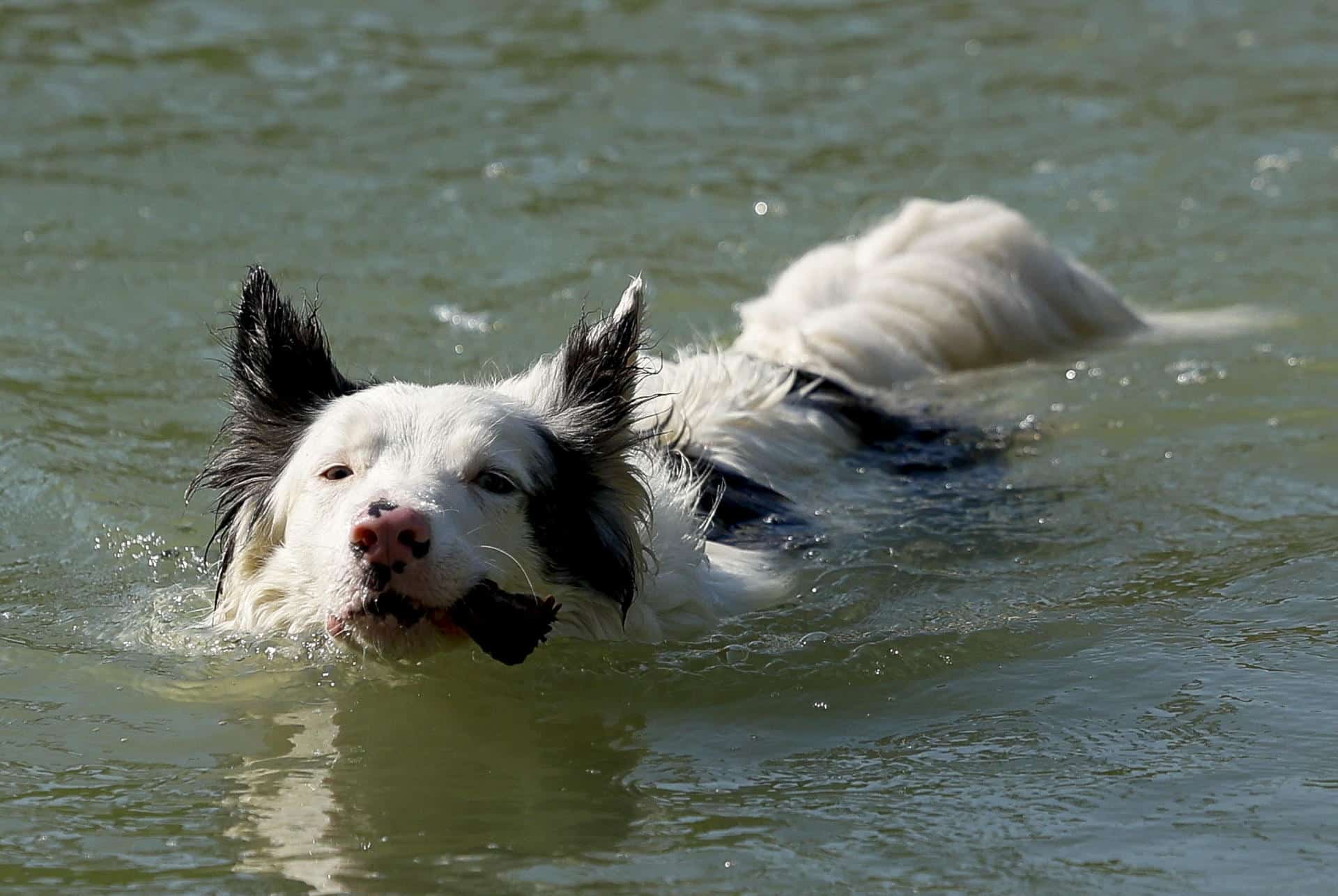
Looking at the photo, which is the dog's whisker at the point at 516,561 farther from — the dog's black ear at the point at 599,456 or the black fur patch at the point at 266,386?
the black fur patch at the point at 266,386

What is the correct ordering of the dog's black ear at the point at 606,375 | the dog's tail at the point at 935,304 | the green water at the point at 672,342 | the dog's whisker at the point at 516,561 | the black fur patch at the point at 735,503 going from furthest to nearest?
the dog's tail at the point at 935,304
the black fur patch at the point at 735,503
the dog's black ear at the point at 606,375
the dog's whisker at the point at 516,561
the green water at the point at 672,342

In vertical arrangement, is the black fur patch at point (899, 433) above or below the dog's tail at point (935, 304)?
below

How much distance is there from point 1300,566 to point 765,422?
1925 mm

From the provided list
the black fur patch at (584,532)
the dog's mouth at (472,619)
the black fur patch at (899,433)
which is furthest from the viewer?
the black fur patch at (899,433)

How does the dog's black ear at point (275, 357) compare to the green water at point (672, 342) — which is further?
the dog's black ear at point (275, 357)

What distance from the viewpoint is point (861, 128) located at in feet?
40.2

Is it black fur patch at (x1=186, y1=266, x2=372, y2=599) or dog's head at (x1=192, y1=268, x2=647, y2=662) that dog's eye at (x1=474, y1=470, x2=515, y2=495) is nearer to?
dog's head at (x1=192, y1=268, x2=647, y2=662)

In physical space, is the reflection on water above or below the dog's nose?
below

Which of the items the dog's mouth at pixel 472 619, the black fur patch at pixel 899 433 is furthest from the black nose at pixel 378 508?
the black fur patch at pixel 899 433

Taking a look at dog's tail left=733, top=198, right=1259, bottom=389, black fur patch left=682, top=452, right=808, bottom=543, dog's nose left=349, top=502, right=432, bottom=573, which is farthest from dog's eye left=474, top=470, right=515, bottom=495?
dog's tail left=733, top=198, right=1259, bottom=389

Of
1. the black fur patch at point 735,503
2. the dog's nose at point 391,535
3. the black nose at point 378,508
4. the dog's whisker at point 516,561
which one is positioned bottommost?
the black fur patch at point 735,503

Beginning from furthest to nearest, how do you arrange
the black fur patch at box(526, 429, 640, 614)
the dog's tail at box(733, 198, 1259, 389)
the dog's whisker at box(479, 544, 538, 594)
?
the dog's tail at box(733, 198, 1259, 389), the black fur patch at box(526, 429, 640, 614), the dog's whisker at box(479, 544, 538, 594)

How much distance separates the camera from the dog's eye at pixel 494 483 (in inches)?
194

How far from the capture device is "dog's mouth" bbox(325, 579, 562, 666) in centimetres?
462
